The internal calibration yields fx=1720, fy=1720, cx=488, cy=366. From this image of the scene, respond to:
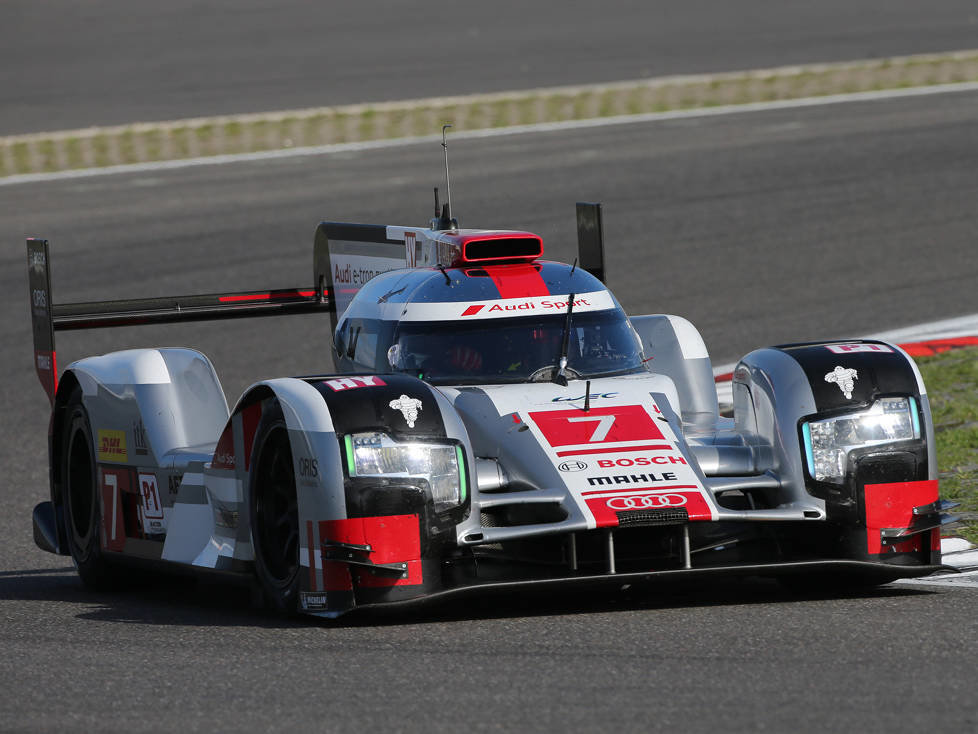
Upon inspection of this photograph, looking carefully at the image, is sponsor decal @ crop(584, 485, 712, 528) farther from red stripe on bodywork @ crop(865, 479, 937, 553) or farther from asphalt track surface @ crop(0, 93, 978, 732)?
red stripe on bodywork @ crop(865, 479, 937, 553)

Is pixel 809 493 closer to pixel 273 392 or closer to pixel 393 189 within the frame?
pixel 273 392

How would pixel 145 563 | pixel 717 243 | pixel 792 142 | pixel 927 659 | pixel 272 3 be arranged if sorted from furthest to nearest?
1. pixel 272 3
2. pixel 792 142
3. pixel 717 243
4. pixel 145 563
5. pixel 927 659

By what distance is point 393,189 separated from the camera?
2272cm

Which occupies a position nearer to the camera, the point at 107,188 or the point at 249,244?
the point at 249,244

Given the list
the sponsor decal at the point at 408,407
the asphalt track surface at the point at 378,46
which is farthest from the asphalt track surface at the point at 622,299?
the asphalt track surface at the point at 378,46

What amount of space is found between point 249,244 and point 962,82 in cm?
1391

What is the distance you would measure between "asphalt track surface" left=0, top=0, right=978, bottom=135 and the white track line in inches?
164

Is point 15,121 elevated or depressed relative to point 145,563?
elevated

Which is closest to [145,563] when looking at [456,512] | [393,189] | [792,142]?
[456,512]

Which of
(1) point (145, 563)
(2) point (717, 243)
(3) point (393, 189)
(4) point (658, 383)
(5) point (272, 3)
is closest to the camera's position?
(4) point (658, 383)

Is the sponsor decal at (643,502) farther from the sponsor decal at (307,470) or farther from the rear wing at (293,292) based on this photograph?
the rear wing at (293,292)

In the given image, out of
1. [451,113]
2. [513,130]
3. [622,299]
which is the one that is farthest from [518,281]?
[451,113]

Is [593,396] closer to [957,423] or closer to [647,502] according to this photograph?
[647,502]

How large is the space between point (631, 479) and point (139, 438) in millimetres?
2715
